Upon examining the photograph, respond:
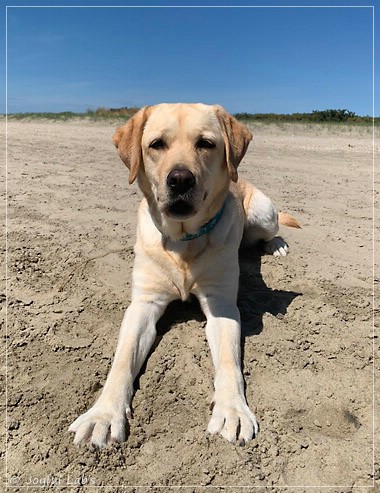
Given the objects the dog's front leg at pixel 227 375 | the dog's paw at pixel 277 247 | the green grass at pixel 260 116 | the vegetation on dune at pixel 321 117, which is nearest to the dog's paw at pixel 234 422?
the dog's front leg at pixel 227 375

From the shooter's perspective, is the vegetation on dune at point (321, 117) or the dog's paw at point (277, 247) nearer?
the dog's paw at point (277, 247)

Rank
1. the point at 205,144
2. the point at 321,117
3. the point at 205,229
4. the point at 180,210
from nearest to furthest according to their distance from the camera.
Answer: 1. the point at 180,210
2. the point at 205,144
3. the point at 205,229
4. the point at 321,117

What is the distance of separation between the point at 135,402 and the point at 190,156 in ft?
4.79

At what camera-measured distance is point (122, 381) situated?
238 cm

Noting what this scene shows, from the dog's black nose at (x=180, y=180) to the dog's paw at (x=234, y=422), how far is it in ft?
3.90

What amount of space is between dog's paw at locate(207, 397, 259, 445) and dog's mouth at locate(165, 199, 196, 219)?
107 centimetres

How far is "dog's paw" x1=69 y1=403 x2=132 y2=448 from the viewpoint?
2096 mm

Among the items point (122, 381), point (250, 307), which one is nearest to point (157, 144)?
point (250, 307)

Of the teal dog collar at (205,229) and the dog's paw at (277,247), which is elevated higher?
the teal dog collar at (205,229)

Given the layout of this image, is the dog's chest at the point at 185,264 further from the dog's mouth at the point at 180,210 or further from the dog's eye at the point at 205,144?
the dog's eye at the point at 205,144

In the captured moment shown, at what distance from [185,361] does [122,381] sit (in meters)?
0.43

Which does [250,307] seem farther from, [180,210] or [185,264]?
[180,210]

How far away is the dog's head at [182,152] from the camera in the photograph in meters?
2.60

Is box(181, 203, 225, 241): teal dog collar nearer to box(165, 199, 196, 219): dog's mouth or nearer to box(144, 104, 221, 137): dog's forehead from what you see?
box(165, 199, 196, 219): dog's mouth
